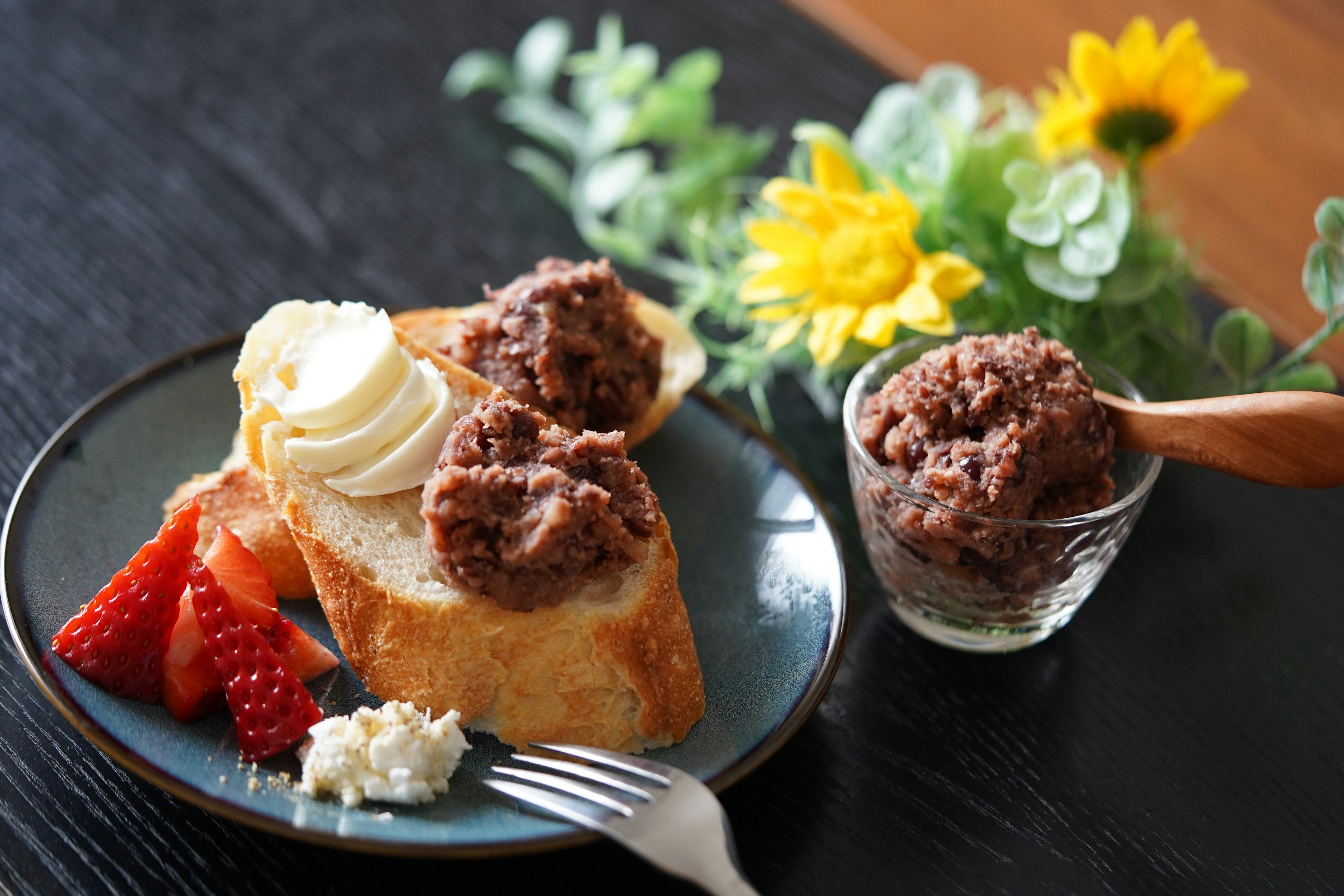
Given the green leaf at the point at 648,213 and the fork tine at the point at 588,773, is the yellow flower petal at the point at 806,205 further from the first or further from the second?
the fork tine at the point at 588,773

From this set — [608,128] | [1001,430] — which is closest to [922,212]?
[1001,430]

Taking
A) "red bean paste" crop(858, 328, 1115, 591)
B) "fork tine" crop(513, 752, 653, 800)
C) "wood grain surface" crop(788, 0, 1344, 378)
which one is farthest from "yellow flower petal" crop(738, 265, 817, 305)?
"wood grain surface" crop(788, 0, 1344, 378)

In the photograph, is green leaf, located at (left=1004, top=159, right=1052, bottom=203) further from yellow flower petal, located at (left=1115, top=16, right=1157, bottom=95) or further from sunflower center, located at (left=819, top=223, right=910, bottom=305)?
yellow flower petal, located at (left=1115, top=16, right=1157, bottom=95)

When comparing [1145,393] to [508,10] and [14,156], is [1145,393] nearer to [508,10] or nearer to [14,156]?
[508,10]

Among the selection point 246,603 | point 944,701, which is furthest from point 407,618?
point 944,701

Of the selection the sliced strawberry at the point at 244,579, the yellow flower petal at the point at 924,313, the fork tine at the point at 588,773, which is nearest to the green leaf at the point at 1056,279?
the yellow flower petal at the point at 924,313

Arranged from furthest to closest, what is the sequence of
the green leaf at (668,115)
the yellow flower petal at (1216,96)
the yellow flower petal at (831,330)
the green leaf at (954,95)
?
the green leaf at (668,115) → the green leaf at (954,95) → the yellow flower petal at (1216,96) → the yellow flower petal at (831,330)

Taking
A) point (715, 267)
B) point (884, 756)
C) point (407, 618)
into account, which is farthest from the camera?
point (715, 267)
